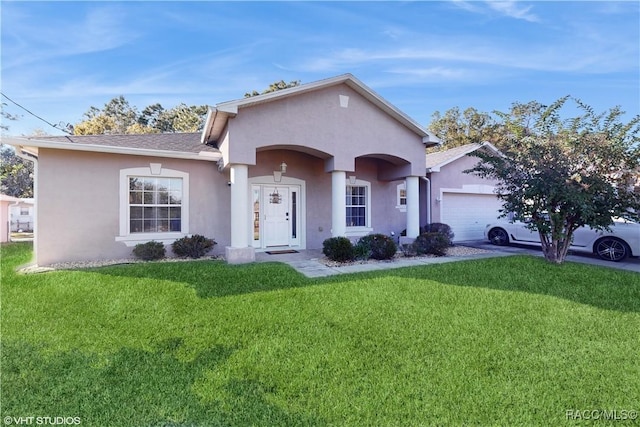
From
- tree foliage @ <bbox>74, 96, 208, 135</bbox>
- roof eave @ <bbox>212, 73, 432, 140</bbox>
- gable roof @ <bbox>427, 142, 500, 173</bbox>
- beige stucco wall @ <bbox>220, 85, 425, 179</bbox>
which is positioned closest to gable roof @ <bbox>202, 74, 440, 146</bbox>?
roof eave @ <bbox>212, 73, 432, 140</bbox>

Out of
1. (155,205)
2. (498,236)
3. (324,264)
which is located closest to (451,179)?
(498,236)

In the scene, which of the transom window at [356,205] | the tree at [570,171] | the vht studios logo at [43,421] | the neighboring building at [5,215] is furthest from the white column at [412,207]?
the neighboring building at [5,215]

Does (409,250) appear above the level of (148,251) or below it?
below

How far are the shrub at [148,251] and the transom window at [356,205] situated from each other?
668 cm

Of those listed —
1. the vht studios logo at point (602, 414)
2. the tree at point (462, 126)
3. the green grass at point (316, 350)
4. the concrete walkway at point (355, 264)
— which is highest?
the tree at point (462, 126)

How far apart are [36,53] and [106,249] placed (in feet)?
21.7

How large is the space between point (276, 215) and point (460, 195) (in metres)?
8.68

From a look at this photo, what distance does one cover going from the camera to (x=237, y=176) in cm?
860

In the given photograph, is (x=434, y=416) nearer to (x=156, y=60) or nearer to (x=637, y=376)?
(x=637, y=376)

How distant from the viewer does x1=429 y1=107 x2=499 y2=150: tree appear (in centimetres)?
2924

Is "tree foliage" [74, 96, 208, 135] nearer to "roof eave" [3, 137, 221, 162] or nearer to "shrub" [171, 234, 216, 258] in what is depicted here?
"roof eave" [3, 137, 221, 162]

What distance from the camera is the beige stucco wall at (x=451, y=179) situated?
13742mm

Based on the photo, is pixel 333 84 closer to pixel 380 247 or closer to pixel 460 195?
pixel 380 247

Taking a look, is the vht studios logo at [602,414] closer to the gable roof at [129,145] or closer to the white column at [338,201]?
the white column at [338,201]
